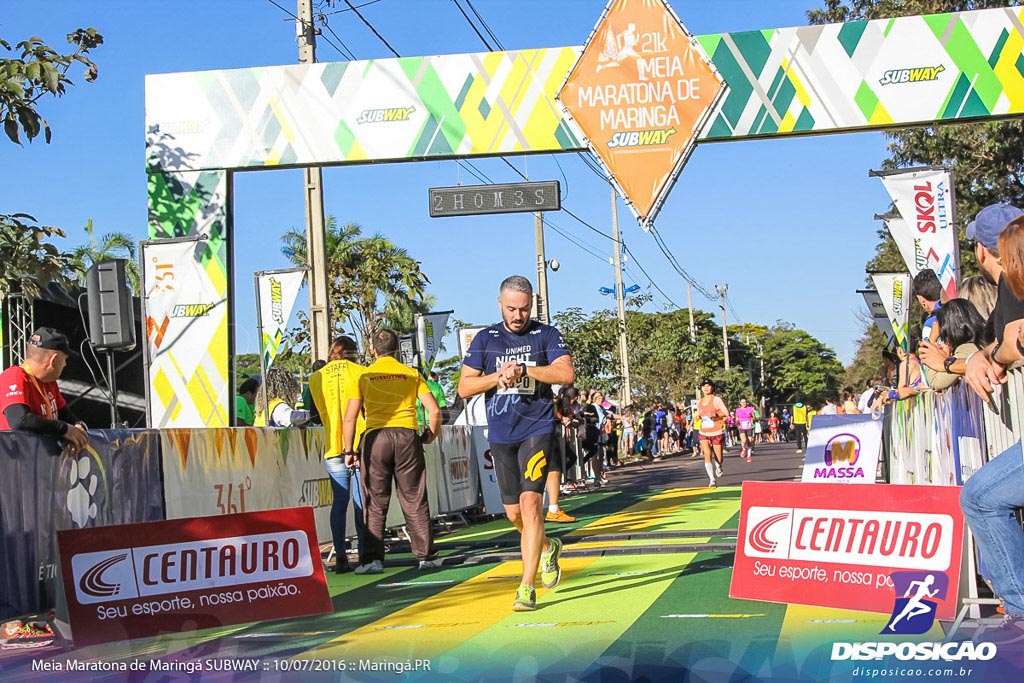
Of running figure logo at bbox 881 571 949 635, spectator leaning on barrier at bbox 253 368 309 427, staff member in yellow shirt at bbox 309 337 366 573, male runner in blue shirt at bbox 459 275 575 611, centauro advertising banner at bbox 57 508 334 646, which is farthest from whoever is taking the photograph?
spectator leaning on barrier at bbox 253 368 309 427

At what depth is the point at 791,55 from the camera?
1241 cm

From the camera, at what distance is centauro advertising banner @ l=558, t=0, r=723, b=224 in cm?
1235

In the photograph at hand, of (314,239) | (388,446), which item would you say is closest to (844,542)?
(388,446)

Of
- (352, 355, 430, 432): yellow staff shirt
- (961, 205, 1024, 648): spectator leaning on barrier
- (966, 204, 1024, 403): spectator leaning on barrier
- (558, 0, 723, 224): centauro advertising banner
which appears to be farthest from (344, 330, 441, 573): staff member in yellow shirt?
(961, 205, 1024, 648): spectator leaning on barrier

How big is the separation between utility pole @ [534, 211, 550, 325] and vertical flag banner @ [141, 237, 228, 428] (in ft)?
50.4

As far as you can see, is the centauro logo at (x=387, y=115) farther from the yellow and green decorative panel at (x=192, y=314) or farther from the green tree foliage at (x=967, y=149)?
the green tree foliage at (x=967, y=149)

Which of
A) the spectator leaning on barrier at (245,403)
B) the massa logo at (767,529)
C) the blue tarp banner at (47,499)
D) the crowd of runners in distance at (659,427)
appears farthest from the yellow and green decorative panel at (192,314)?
the massa logo at (767,529)

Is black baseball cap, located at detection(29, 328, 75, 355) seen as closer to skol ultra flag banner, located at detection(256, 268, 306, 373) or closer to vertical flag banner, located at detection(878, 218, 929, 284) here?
skol ultra flag banner, located at detection(256, 268, 306, 373)

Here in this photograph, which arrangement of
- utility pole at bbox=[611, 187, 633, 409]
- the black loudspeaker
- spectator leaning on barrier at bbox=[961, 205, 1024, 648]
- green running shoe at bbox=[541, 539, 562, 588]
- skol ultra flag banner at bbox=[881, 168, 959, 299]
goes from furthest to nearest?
utility pole at bbox=[611, 187, 633, 409], skol ultra flag banner at bbox=[881, 168, 959, 299], the black loudspeaker, green running shoe at bbox=[541, 539, 562, 588], spectator leaning on barrier at bbox=[961, 205, 1024, 648]

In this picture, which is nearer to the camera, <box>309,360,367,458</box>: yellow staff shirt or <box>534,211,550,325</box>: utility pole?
<box>309,360,367,458</box>: yellow staff shirt

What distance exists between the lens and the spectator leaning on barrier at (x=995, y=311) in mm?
5207

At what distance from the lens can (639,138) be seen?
1241 cm

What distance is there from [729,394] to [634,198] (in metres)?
68.4

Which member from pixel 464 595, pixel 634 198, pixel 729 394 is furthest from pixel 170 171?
pixel 729 394
